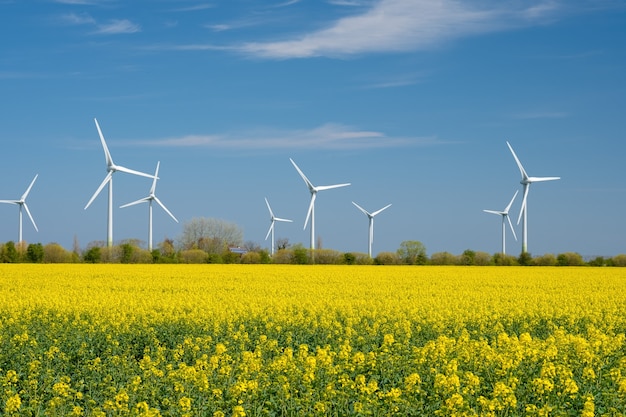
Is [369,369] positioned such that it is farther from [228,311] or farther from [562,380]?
[228,311]

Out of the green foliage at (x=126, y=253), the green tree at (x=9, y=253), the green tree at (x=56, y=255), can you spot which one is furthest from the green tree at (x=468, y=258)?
the green tree at (x=9, y=253)

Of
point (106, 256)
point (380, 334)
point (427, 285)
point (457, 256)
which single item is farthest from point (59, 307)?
point (457, 256)

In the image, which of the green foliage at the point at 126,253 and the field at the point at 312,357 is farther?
the green foliage at the point at 126,253

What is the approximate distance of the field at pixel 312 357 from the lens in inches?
384

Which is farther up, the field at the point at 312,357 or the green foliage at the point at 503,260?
the green foliage at the point at 503,260

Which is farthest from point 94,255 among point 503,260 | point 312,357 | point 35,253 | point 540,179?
point 312,357

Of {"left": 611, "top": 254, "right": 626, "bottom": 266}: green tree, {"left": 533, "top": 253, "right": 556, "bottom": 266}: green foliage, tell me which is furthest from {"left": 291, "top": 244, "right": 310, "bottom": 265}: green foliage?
{"left": 611, "top": 254, "right": 626, "bottom": 266}: green tree

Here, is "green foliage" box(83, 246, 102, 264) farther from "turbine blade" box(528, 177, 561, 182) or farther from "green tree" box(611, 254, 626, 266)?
"green tree" box(611, 254, 626, 266)

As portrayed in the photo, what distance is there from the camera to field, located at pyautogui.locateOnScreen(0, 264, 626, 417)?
9750 mm

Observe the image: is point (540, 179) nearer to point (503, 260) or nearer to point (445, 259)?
point (503, 260)

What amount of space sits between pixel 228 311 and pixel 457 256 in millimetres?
57956

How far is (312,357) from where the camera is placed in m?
11.0

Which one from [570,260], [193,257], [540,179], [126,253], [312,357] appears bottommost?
[312,357]

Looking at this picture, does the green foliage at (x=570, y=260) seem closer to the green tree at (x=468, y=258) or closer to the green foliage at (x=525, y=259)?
the green foliage at (x=525, y=259)
